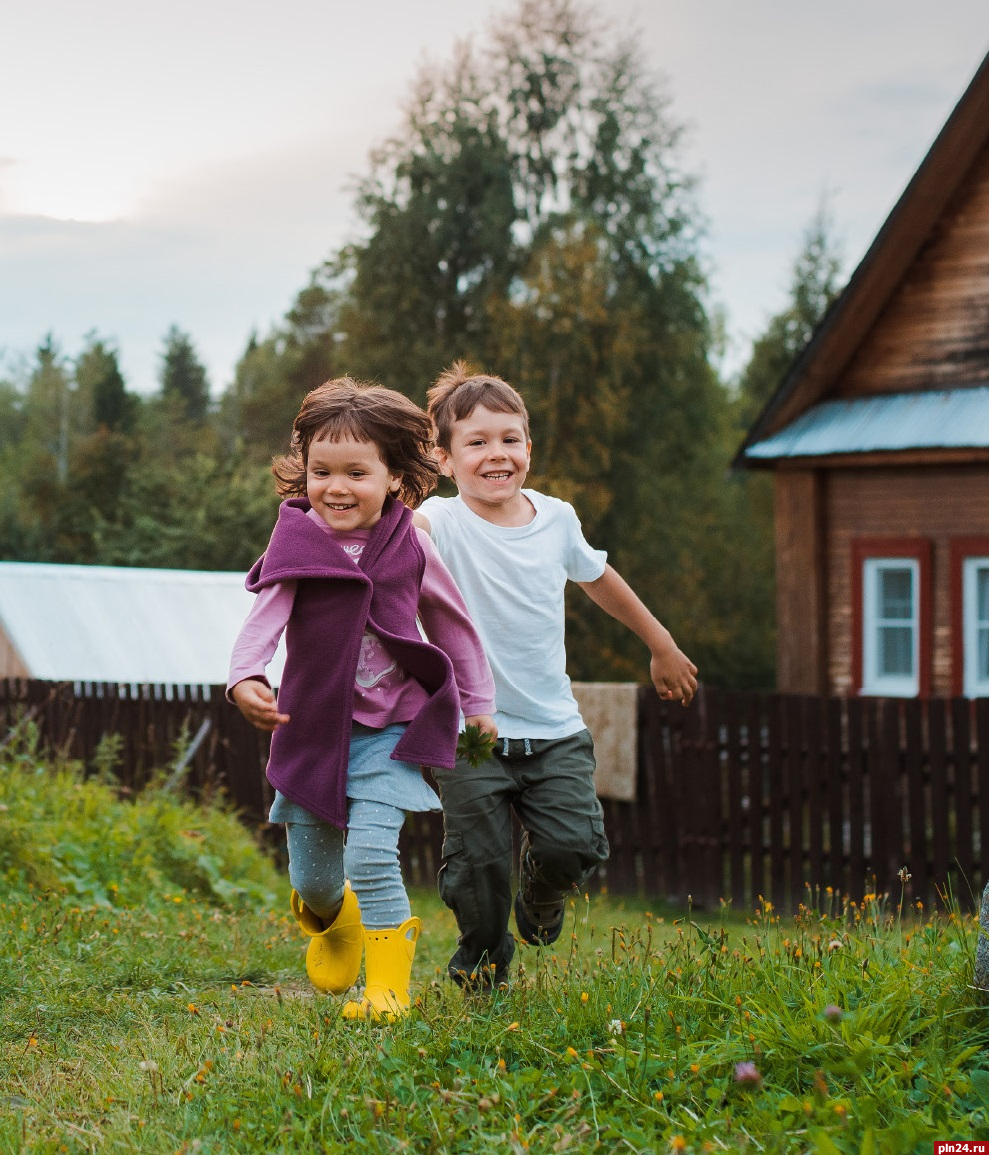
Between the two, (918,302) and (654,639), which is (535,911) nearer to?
(654,639)

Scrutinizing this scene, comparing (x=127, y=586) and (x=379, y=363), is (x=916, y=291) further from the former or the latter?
(x=379, y=363)

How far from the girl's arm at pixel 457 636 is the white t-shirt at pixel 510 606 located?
302 millimetres

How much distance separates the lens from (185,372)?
63656 mm

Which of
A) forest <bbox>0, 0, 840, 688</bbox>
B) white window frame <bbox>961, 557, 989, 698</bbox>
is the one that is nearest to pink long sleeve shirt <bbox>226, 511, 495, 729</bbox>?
white window frame <bbox>961, 557, 989, 698</bbox>

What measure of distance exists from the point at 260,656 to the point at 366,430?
0.69 meters

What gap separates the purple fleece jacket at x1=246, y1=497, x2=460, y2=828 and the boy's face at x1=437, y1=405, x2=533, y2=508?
56cm

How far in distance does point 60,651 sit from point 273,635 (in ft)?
47.7

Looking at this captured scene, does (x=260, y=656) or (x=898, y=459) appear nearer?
(x=260, y=656)

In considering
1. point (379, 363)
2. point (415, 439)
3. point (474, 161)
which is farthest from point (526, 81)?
point (415, 439)

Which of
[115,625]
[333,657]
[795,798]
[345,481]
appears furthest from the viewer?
[115,625]

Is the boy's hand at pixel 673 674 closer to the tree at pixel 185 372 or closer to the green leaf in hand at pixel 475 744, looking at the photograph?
the green leaf in hand at pixel 475 744

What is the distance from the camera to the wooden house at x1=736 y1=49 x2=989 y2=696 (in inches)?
513

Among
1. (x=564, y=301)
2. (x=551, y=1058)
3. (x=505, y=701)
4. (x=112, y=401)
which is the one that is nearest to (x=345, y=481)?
(x=505, y=701)

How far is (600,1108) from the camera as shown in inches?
110
